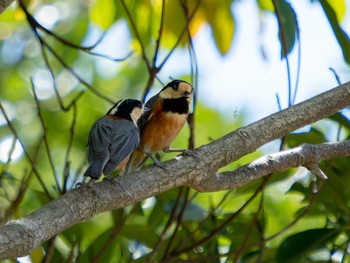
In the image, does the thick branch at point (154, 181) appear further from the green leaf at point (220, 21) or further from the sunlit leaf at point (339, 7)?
the green leaf at point (220, 21)

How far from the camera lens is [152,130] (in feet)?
14.6

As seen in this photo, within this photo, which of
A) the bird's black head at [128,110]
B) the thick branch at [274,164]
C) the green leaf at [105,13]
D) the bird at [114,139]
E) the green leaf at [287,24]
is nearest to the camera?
the thick branch at [274,164]

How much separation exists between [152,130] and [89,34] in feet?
6.96

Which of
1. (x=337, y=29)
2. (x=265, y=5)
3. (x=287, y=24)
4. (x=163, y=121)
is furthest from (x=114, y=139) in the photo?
(x=265, y=5)

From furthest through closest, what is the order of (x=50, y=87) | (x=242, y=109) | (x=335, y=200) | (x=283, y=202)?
(x=50, y=87) < (x=242, y=109) < (x=283, y=202) < (x=335, y=200)

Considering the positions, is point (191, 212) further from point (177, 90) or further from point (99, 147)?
point (99, 147)

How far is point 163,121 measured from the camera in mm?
4469

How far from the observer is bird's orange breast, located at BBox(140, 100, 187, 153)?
442cm

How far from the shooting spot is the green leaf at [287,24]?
378 centimetres

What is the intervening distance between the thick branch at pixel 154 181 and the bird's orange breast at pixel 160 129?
105 cm

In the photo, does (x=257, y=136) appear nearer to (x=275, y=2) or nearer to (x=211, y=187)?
(x=211, y=187)

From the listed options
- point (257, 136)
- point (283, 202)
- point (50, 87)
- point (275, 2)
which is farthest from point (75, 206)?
point (50, 87)

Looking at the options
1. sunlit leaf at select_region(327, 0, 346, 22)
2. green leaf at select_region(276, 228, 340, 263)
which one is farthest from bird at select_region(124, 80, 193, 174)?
sunlit leaf at select_region(327, 0, 346, 22)

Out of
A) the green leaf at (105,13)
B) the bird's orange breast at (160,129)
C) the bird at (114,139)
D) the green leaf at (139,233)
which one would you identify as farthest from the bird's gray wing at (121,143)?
the green leaf at (105,13)
